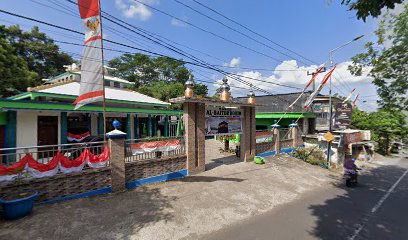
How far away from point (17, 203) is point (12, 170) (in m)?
1.10

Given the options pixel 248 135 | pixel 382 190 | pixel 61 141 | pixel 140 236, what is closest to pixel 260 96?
pixel 248 135

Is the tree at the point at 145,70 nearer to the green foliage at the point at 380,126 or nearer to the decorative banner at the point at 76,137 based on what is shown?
the decorative banner at the point at 76,137

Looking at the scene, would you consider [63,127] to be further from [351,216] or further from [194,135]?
[351,216]

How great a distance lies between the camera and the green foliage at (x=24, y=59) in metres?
17.6

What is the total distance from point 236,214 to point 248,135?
7.15 m

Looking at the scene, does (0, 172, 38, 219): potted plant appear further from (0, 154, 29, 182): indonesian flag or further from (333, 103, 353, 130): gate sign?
(333, 103, 353, 130): gate sign

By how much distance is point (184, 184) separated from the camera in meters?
9.00

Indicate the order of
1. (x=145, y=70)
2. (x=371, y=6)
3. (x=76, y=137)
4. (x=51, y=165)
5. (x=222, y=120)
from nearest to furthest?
(x=371, y=6) → (x=51, y=165) → (x=222, y=120) → (x=76, y=137) → (x=145, y=70)

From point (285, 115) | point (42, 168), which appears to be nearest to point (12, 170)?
point (42, 168)

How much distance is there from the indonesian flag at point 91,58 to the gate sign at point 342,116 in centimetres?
1548

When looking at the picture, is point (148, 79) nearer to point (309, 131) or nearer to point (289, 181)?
point (309, 131)

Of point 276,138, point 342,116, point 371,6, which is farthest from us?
point 276,138

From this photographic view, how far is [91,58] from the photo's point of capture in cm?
752

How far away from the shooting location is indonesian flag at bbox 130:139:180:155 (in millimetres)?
8671
